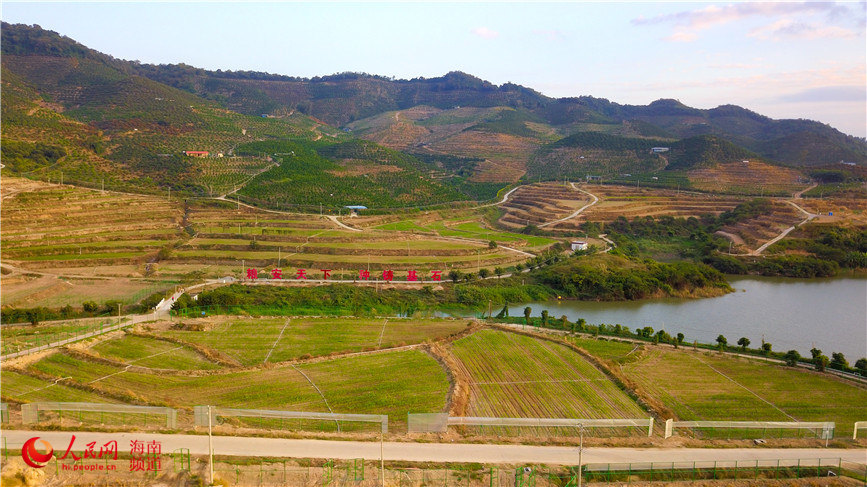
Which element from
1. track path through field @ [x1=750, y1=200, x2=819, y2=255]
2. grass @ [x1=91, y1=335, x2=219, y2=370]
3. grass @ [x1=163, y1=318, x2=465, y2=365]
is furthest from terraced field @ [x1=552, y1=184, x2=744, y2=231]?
grass @ [x1=91, y1=335, x2=219, y2=370]

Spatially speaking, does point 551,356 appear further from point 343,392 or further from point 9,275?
point 9,275

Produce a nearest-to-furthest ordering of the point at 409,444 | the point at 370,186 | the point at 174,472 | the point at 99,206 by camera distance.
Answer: the point at 174,472 < the point at 409,444 < the point at 99,206 < the point at 370,186

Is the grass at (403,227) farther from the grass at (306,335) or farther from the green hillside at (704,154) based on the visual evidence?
the green hillside at (704,154)

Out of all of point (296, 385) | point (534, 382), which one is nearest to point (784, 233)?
point (534, 382)

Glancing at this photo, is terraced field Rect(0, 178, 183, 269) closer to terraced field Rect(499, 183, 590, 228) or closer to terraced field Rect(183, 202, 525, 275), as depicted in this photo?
terraced field Rect(183, 202, 525, 275)

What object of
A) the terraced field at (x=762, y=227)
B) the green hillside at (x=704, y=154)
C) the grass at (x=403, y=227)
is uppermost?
the green hillside at (x=704, y=154)

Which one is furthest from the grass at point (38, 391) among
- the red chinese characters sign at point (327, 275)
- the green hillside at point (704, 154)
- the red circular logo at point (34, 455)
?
the green hillside at point (704, 154)

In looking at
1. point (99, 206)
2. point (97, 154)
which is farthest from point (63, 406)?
point (97, 154)
